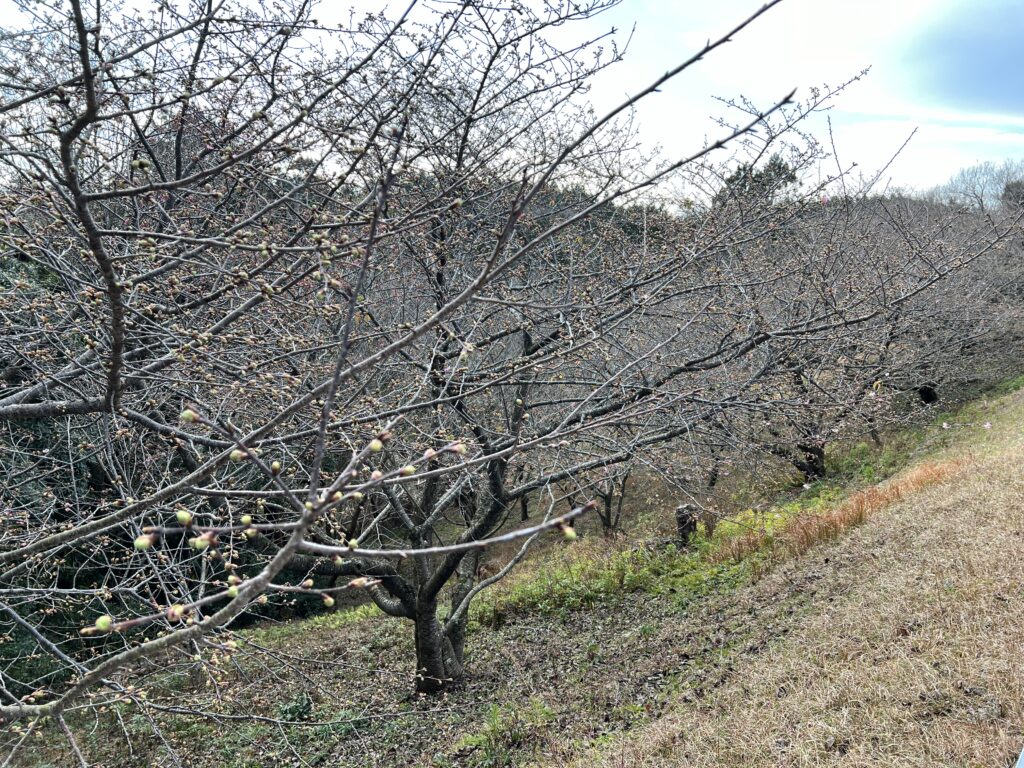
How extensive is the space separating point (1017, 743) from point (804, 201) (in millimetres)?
3862

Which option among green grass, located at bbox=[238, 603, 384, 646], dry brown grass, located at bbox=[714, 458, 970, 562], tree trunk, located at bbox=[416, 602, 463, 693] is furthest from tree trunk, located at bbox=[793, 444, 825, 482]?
tree trunk, located at bbox=[416, 602, 463, 693]

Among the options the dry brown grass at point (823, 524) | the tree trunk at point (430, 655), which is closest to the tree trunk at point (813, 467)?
the dry brown grass at point (823, 524)

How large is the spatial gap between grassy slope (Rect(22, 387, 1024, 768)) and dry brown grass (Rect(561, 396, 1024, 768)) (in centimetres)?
3

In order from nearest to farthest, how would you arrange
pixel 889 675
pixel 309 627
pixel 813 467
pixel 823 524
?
pixel 889 675 → pixel 823 524 → pixel 309 627 → pixel 813 467

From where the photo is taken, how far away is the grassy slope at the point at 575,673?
433 cm

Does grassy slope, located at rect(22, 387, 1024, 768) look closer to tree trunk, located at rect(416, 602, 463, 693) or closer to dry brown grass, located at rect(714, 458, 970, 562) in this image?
dry brown grass, located at rect(714, 458, 970, 562)

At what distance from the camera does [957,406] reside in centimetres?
1502

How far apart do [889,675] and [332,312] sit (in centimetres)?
373

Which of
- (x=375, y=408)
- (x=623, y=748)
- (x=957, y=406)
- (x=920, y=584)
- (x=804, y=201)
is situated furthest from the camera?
(x=957, y=406)

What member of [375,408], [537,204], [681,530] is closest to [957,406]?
[681,530]

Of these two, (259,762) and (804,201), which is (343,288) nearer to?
(804,201)

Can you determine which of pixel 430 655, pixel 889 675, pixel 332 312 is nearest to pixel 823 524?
pixel 889 675

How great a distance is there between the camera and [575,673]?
20.1 feet

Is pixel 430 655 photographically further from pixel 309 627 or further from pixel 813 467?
pixel 813 467
